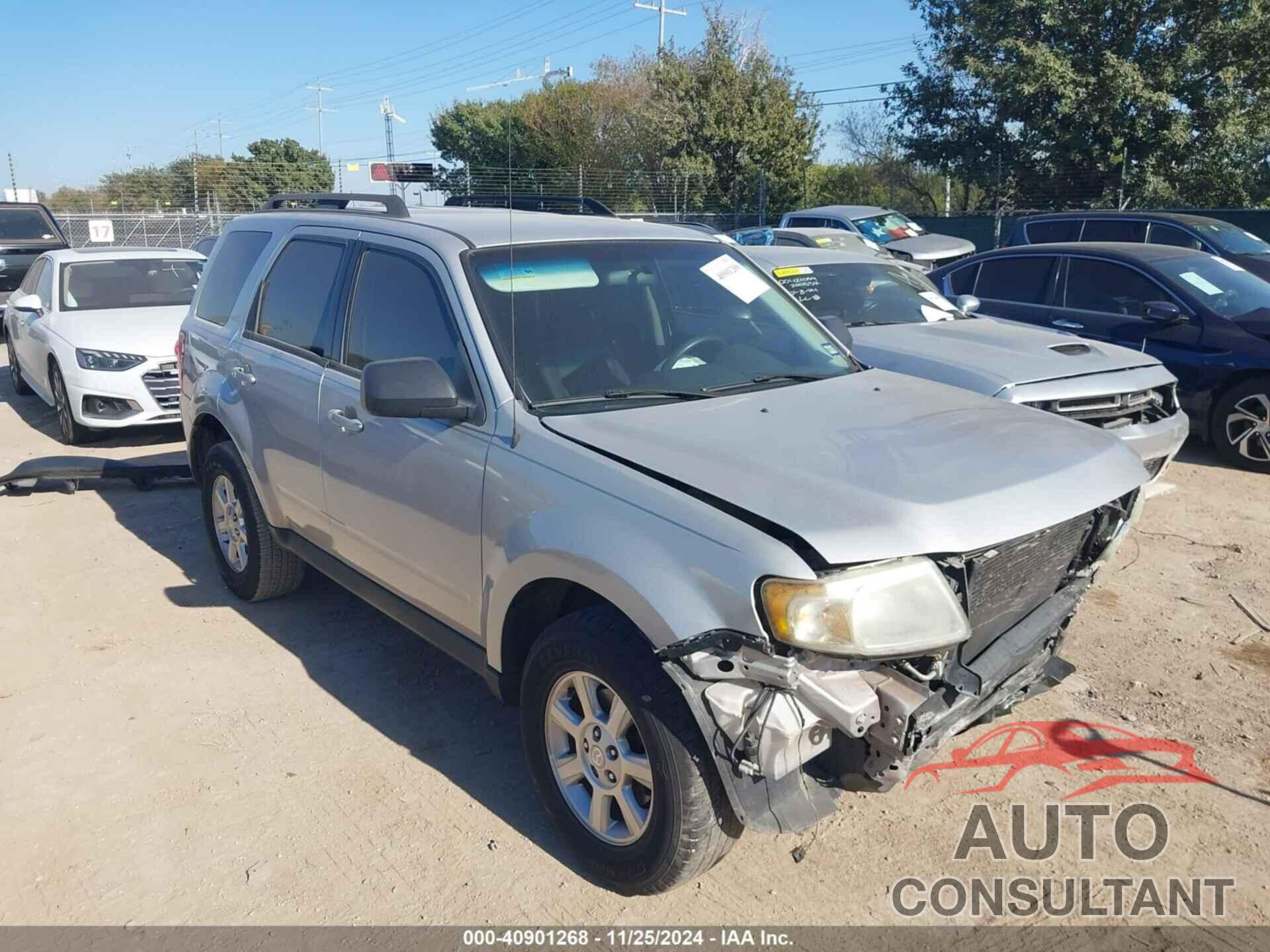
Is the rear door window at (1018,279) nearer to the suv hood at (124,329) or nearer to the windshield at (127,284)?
the suv hood at (124,329)

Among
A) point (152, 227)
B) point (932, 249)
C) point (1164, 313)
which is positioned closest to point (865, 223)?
point (932, 249)

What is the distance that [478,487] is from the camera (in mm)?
3248

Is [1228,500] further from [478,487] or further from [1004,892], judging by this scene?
[478,487]

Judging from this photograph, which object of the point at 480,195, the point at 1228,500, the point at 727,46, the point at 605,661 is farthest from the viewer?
the point at 727,46

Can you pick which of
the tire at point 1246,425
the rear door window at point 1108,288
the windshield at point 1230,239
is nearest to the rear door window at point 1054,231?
the windshield at point 1230,239

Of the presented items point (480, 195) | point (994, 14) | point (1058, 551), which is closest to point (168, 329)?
point (480, 195)

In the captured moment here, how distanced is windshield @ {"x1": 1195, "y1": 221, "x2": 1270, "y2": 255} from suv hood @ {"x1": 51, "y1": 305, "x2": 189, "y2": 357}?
445 inches

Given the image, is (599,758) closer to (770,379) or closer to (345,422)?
(770,379)

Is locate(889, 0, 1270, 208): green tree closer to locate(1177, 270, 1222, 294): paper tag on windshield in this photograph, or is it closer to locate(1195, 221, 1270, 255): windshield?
locate(1195, 221, 1270, 255): windshield

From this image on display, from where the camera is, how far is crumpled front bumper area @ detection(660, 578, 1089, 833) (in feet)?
8.16

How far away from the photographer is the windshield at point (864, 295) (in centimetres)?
731

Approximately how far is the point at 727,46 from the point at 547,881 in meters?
34.3

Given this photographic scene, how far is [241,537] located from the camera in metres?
5.17

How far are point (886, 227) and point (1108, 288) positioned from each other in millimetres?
10376
